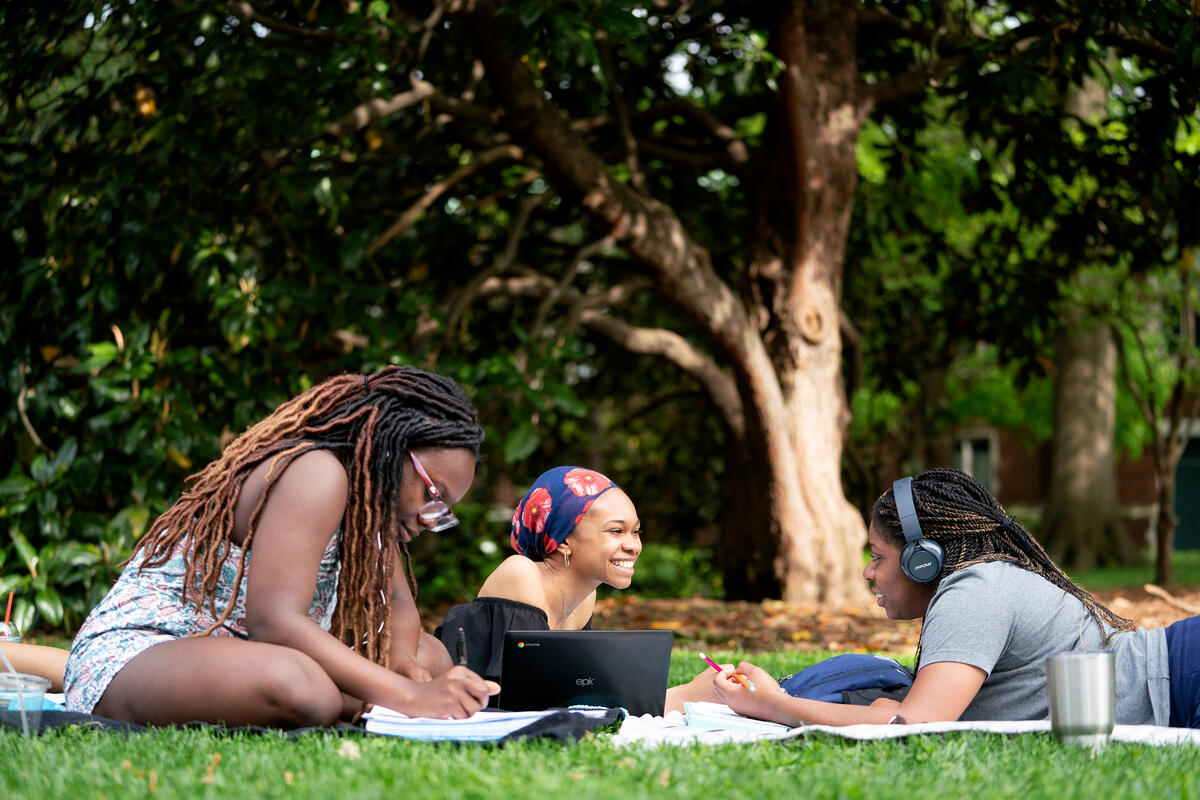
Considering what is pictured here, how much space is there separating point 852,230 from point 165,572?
8743 millimetres

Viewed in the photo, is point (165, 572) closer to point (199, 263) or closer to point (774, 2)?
point (199, 263)

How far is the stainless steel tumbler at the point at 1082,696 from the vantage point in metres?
2.95

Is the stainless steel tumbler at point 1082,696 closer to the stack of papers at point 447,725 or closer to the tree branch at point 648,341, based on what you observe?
the stack of papers at point 447,725

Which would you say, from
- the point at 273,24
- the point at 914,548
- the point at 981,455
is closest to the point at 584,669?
the point at 914,548

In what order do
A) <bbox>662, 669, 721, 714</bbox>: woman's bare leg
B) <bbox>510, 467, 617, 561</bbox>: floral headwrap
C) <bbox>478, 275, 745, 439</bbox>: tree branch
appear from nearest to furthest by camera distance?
<bbox>662, 669, 721, 714</bbox>: woman's bare leg < <bbox>510, 467, 617, 561</bbox>: floral headwrap < <bbox>478, 275, 745, 439</bbox>: tree branch

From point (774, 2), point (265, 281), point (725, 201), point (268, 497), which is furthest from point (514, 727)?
point (725, 201)

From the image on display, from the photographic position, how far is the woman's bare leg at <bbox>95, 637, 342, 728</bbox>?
3143 millimetres

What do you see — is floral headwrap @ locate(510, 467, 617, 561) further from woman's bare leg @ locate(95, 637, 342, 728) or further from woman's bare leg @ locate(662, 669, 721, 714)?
woman's bare leg @ locate(95, 637, 342, 728)

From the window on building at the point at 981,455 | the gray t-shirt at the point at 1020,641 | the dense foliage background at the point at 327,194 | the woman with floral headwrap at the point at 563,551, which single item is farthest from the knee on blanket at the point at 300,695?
the window on building at the point at 981,455

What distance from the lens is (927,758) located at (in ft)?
9.73

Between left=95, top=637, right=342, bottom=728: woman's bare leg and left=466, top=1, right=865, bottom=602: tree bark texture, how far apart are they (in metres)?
5.22

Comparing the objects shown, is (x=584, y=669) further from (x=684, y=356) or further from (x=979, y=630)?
(x=684, y=356)

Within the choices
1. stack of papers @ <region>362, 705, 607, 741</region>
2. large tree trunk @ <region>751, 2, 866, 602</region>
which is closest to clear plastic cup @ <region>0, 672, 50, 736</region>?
stack of papers @ <region>362, 705, 607, 741</region>

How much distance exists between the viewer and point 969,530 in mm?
3439
